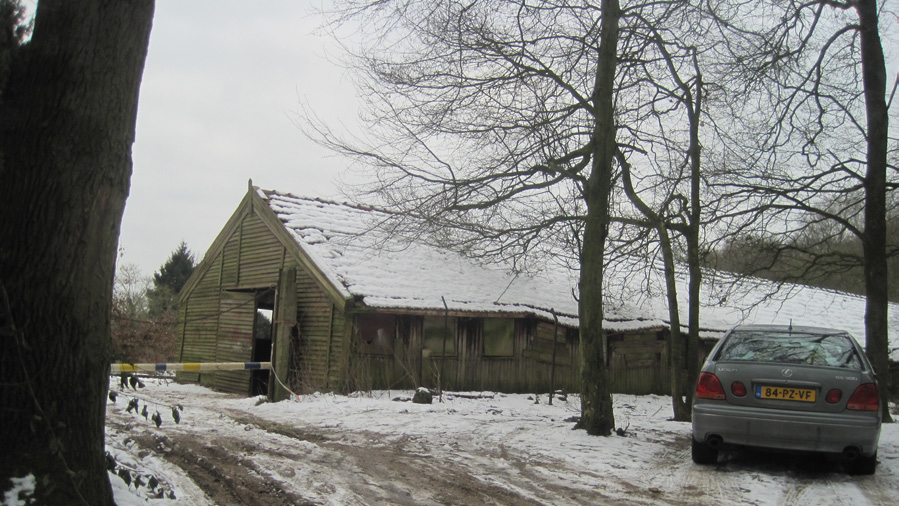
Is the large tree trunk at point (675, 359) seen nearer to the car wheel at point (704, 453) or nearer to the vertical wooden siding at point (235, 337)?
the car wheel at point (704, 453)

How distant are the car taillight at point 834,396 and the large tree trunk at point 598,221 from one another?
330 centimetres

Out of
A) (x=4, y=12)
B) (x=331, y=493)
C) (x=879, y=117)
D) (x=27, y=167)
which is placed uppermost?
(x=879, y=117)

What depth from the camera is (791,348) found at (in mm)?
7703

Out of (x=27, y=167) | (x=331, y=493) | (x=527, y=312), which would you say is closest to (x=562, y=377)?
(x=527, y=312)

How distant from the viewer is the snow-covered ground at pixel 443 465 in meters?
6.05

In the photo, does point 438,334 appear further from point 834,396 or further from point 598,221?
point 834,396

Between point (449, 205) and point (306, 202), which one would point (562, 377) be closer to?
point (306, 202)

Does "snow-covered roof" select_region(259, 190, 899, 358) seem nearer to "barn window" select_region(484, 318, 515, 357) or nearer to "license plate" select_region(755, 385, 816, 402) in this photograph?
"barn window" select_region(484, 318, 515, 357)

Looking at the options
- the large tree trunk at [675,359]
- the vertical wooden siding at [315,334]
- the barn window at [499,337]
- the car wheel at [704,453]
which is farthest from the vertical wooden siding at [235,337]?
the car wheel at [704,453]

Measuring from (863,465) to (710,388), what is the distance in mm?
1650

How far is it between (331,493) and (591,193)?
6074 millimetres

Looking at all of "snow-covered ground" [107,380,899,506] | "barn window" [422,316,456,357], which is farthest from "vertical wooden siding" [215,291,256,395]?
"snow-covered ground" [107,380,899,506]

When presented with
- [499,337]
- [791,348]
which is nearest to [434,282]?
[499,337]

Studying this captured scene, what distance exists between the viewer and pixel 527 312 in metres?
18.8
